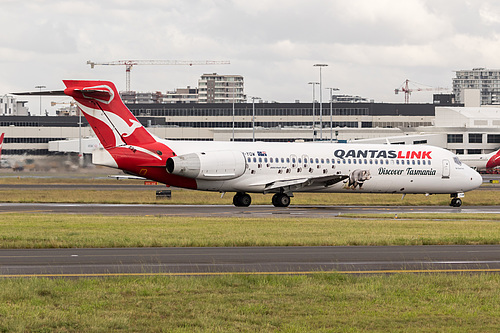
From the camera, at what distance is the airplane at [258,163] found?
43.2 metres

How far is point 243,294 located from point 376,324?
3313 millimetres

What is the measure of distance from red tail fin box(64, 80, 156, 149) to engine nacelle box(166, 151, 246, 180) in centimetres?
239

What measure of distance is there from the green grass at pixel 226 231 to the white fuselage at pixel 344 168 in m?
9.88

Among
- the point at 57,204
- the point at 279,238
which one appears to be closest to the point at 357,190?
the point at 57,204

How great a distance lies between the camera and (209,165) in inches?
1747

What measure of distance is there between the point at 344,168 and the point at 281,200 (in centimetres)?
461

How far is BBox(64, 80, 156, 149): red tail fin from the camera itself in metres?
42.9

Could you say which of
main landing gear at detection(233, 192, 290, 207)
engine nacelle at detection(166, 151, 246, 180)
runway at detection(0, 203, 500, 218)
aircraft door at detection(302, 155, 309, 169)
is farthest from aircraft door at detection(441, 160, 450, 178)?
engine nacelle at detection(166, 151, 246, 180)

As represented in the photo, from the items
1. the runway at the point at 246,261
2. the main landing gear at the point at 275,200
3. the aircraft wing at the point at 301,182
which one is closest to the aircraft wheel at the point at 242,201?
the main landing gear at the point at 275,200

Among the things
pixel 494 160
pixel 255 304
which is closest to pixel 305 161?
pixel 255 304

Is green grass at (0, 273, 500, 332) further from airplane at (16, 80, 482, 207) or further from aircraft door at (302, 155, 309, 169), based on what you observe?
aircraft door at (302, 155, 309, 169)

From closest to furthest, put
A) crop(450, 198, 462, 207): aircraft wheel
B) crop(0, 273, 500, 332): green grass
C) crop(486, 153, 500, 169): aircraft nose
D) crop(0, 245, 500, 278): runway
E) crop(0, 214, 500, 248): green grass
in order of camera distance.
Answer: crop(0, 273, 500, 332): green grass → crop(0, 245, 500, 278): runway → crop(0, 214, 500, 248): green grass → crop(450, 198, 462, 207): aircraft wheel → crop(486, 153, 500, 169): aircraft nose

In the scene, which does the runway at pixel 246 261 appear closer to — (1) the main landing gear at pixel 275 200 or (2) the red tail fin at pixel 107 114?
(2) the red tail fin at pixel 107 114

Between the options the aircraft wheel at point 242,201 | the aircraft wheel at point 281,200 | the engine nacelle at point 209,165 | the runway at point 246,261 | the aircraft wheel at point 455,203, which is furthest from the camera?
the aircraft wheel at point 455,203
